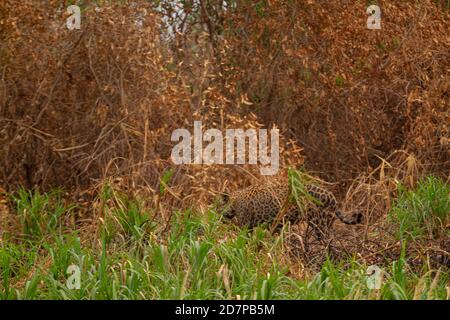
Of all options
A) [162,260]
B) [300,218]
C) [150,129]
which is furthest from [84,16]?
[162,260]

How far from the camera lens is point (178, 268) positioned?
604 cm

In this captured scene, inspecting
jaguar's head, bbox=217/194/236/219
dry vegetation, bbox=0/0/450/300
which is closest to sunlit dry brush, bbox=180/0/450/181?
dry vegetation, bbox=0/0/450/300

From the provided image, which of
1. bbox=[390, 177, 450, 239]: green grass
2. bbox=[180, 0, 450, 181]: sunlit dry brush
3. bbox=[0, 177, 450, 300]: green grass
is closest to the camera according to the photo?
bbox=[0, 177, 450, 300]: green grass

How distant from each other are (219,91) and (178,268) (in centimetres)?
363

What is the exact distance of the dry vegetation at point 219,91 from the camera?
348 inches

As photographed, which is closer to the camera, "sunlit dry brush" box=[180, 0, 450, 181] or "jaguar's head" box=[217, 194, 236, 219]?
"jaguar's head" box=[217, 194, 236, 219]

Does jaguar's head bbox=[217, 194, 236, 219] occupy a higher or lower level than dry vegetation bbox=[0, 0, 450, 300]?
lower

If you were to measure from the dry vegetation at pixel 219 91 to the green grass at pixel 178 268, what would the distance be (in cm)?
104

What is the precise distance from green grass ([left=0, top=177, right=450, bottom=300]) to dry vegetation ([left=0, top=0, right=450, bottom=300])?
1.04 meters

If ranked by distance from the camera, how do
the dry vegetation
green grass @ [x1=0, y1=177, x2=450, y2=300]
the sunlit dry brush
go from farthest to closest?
the sunlit dry brush → the dry vegetation → green grass @ [x1=0, y1=177, x2=450, y2=300]

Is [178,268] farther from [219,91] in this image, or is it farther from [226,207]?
[219,91]

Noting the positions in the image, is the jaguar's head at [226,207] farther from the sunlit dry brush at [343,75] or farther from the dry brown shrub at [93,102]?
the sunlit dry brush at [343,75]

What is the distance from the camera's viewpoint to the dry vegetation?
8.85 metres

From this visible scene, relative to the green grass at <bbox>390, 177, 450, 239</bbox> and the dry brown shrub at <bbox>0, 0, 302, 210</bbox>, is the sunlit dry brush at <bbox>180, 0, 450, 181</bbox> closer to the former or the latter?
the dry brown shrub at <bbox>0, 0, 302, 210</bbox>
